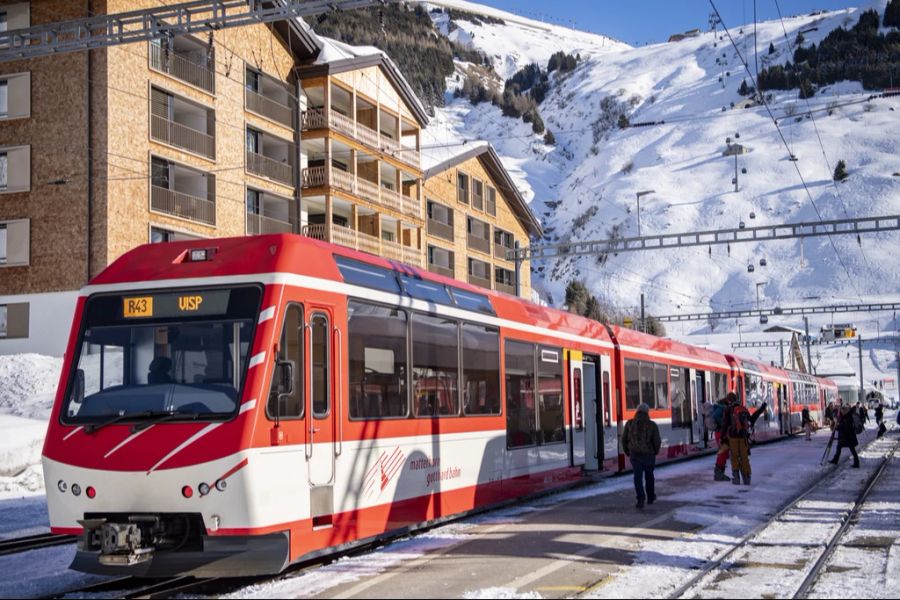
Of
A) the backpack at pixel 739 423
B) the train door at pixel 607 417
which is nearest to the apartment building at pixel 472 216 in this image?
the train door at pixel 607 417

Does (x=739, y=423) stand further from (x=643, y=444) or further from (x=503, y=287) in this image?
(x=503, y=287)

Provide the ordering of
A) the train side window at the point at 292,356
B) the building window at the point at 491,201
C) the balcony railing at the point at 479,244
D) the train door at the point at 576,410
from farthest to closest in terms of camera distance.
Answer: the building window at the point at 491,201
the balcony railing at the point at 479,244
the train door at the point at 576,410
the train side window at the point at 292,356

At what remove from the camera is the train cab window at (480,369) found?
14133 mm

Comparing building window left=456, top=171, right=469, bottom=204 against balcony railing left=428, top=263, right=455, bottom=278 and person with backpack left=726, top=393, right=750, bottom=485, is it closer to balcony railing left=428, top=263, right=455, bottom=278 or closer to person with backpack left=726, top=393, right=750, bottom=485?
balcony railing left=428, top=263, right=455, bottom=278

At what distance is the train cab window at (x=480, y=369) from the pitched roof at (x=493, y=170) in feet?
136

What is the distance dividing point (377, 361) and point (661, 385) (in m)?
15.3

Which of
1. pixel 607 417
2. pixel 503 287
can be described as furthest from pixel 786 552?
pixel 503 287

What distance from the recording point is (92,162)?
34.8 meters

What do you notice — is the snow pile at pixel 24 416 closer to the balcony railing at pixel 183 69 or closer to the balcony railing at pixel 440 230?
the balcony railing at pixel 183 69

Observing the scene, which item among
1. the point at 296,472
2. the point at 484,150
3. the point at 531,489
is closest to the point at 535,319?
the point at 531,489

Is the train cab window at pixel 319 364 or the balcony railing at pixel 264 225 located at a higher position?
the balcony railing at pixel 264 225

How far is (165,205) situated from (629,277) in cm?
12044

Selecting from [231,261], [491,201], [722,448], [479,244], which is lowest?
[722,448]

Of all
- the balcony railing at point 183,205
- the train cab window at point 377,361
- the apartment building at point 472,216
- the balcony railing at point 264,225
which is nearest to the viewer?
the train cab window at point 377,361
